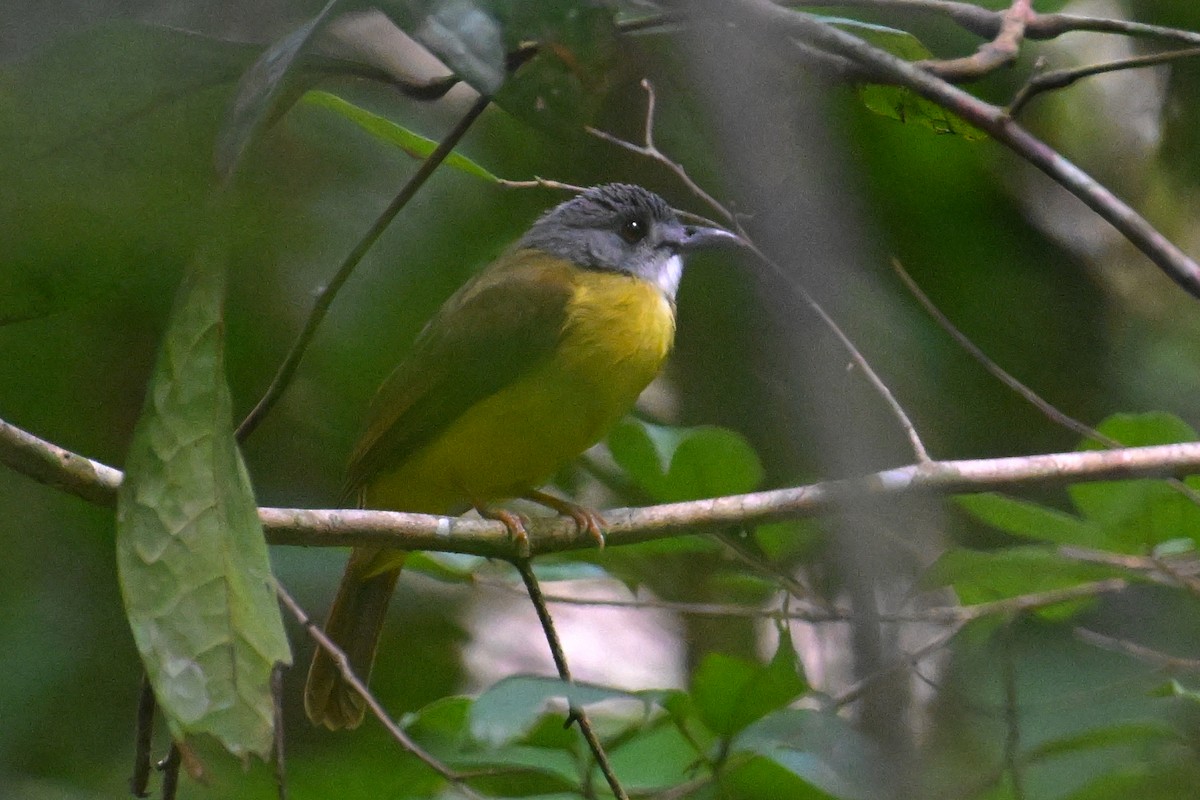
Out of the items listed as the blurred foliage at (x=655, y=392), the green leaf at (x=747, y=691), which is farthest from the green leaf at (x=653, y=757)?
the green leaf at (x=747, y=691)

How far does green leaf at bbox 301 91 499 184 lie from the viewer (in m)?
1.97

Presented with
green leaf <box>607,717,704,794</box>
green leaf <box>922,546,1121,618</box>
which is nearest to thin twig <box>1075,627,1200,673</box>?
green leaf <box>922,546,1121,618</box>

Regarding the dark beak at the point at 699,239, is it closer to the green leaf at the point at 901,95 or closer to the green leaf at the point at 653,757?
the green leaf at the point at 901,95

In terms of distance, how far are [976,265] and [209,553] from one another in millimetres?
3024

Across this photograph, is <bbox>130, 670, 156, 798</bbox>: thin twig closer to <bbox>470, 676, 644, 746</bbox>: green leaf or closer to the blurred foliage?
the blurred foliage

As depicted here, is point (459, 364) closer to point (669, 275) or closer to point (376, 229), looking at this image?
point (669, 275)

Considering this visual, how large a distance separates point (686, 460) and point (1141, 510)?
855 millimetres

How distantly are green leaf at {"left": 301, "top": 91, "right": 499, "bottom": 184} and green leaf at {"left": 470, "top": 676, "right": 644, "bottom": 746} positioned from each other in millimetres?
857

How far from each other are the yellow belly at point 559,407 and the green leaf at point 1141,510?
3.96 feet

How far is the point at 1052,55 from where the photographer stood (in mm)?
4262

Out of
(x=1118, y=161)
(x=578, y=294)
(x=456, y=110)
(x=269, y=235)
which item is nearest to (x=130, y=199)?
(x=269, y=235)

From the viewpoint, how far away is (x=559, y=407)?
10.9 ft

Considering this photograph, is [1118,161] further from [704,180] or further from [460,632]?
[460,632]

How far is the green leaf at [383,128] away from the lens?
197 centimetres
